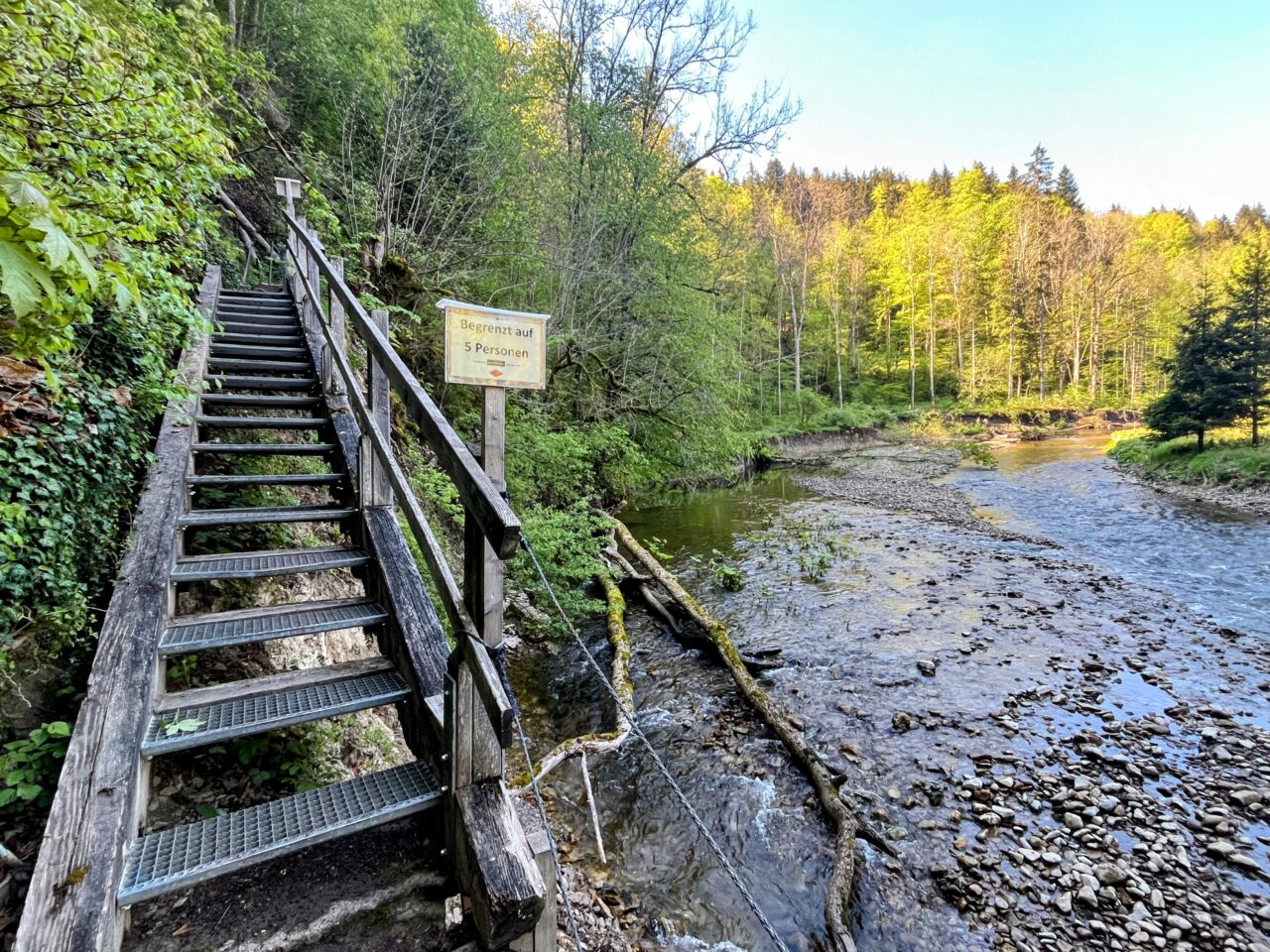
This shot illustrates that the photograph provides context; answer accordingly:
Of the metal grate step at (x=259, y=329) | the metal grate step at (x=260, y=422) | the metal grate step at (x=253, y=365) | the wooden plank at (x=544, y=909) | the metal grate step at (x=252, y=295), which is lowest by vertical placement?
the wooden plank at (x=544, y=909)

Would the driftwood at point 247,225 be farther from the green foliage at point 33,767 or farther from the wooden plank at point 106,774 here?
the green foliage at point 33,767

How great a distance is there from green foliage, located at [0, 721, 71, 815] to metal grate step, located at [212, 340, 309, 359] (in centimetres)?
396

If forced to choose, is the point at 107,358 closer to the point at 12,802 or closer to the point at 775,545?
the point at 12,802

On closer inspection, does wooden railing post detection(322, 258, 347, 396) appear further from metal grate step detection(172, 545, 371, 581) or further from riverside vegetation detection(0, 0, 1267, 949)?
metal grate step detection(172, 545, 371, 581)

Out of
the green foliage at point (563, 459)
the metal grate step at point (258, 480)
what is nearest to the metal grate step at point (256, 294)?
the green foliage at point (563, 459)

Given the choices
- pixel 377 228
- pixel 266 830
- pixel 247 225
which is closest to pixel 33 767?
pixel 266 830

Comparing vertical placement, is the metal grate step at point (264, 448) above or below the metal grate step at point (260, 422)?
below

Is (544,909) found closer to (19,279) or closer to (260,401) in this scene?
(19,279)

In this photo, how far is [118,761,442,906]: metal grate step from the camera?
1601mm

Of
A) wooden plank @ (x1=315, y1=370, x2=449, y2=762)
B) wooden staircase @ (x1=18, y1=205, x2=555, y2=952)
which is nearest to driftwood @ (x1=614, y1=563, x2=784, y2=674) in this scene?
wooden plank @ (x1=315, y1=370, x2=449, y2=762)

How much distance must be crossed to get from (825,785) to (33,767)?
438cm

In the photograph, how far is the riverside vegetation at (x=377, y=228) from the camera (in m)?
2.17

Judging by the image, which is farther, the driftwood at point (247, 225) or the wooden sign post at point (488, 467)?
the driftwood at point (247, 225)

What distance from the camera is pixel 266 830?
70.6 inches
